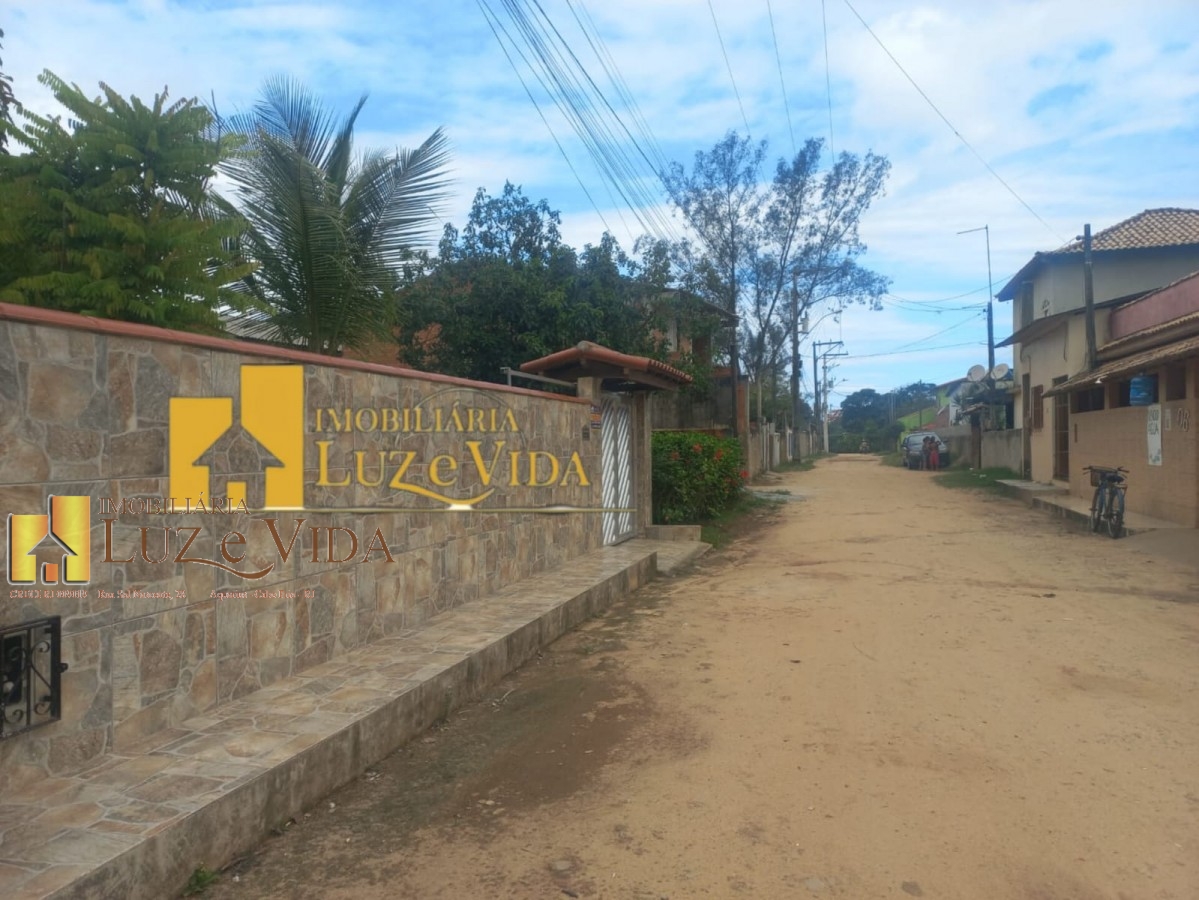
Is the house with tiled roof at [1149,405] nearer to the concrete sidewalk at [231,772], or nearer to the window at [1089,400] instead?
the window at [1089,400]

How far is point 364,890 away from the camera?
3.13 m

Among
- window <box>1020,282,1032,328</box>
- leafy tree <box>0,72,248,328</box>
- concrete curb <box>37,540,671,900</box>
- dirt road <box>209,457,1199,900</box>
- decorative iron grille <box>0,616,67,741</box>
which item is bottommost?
dirt road <box>209,457,1199,900</box>

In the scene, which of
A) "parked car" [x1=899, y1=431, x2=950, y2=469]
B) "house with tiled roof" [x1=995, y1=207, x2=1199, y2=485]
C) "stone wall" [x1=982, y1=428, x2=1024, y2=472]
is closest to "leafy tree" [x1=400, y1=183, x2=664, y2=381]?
"house with tiled roof" [x1=995, y1=207, x2=1199, y2=485]

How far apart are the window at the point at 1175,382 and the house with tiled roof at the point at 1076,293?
5.40 metres

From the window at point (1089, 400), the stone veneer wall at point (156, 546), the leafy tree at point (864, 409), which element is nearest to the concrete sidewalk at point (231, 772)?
the stone veneer wall at point (156, 546)

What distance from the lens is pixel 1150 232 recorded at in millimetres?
20984

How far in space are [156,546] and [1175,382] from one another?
14.5 metres

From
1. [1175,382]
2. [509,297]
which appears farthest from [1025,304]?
[509,297]

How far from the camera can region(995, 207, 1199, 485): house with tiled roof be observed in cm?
1949

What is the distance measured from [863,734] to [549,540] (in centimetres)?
495

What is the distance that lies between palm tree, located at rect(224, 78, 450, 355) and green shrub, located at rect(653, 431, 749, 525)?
6003 millimetres

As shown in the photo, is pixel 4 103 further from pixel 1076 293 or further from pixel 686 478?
pixel 1076 293

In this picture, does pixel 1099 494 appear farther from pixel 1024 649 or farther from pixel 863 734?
pixel 863 734

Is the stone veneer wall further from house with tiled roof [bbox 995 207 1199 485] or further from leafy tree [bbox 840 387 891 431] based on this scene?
leafy tree [bbox 840 387 891 431]
